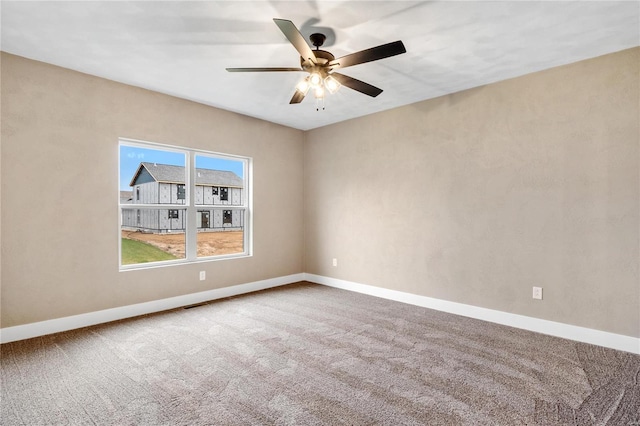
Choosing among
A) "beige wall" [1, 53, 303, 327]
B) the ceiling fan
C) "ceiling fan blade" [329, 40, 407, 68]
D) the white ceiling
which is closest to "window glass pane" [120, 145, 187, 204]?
"beige wall" [1, 53, 303, 327]

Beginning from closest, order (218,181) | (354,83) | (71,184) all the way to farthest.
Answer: (354,83) → (71,184) → (218,181)

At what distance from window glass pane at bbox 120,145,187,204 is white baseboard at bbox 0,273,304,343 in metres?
1.26

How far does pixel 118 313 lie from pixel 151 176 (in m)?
1.65

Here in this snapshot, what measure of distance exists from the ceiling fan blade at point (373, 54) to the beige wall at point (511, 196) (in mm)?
2063

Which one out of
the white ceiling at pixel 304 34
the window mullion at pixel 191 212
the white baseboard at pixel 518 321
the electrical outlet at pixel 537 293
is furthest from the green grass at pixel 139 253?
the electrical outlet at pixel 537 293

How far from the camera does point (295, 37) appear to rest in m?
2.17

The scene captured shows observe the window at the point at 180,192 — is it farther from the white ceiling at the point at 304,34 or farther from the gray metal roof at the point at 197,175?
the white ceiling at the point at 304,34

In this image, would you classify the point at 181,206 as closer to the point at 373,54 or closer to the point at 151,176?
the point at 151,176

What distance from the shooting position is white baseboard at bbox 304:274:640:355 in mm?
2982

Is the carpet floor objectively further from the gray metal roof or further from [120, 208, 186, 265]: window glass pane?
the gray metal roof

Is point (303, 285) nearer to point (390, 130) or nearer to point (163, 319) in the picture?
point (163, 319)

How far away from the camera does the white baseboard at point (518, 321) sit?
2.98 meters

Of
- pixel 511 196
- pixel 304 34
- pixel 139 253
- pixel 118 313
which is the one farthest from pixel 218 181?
pixel 511 196

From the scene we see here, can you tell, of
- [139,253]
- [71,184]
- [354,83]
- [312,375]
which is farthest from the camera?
[139,253]
